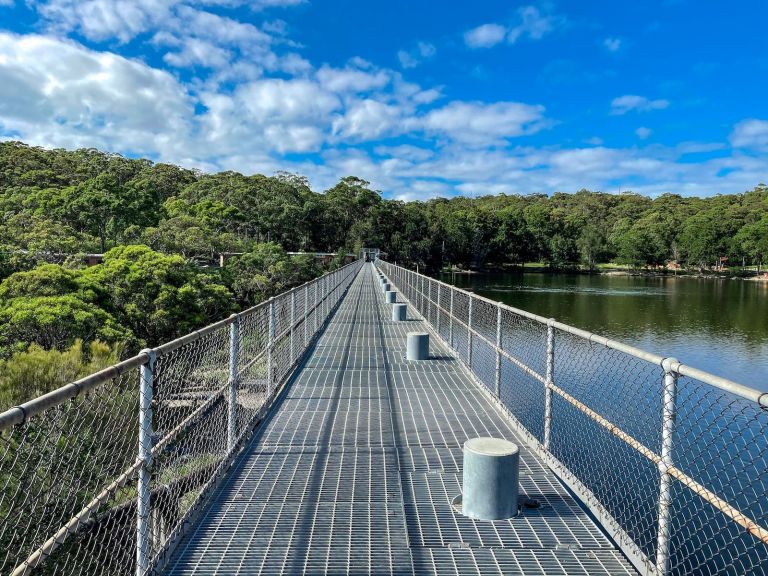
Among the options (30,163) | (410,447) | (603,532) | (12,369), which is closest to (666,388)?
(603,532)

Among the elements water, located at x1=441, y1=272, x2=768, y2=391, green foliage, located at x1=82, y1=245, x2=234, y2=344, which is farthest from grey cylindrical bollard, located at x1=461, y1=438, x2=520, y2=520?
green foliage, located at x1=82, y1=245, x2=234, y2=344

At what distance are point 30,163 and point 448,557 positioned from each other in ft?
255

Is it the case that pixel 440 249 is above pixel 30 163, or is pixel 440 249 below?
below

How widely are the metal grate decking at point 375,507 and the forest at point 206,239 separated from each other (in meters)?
9.99

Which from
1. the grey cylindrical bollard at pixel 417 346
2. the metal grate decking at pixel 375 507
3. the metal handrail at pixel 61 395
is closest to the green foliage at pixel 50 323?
the grey cylindrical bollard at pixel 417 346

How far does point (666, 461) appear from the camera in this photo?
113 inches

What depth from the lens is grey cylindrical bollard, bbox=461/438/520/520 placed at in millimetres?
3707

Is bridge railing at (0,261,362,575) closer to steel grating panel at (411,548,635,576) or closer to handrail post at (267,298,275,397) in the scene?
handrail post at (267,298,275,397)

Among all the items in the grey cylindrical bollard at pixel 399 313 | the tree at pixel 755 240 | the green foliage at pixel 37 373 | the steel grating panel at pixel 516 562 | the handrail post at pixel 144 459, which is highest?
the tree at pixel 755 240

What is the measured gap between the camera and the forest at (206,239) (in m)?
20.4

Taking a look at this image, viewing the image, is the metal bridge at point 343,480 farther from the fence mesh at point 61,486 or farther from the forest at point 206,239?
the forest at point 206,239

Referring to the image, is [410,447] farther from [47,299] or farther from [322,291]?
[47,299]

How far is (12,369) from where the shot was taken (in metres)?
13.5

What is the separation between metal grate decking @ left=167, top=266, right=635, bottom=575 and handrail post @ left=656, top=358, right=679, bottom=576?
28cm
